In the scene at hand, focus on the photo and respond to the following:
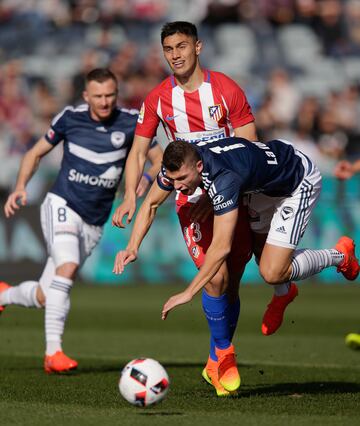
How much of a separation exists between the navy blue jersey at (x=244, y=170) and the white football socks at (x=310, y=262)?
53 centimetres

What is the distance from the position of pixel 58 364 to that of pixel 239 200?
2.31 m

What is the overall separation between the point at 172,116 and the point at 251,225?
1.05m

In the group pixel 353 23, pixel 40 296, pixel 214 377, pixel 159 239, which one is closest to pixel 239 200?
pixel 214 377

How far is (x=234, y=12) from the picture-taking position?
22016mm

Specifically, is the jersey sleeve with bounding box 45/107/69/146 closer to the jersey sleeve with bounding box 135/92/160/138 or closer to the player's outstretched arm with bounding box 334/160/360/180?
the jersey sleeve with bounding box 135/92/160/138

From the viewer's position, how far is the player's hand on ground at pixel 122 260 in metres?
7.07

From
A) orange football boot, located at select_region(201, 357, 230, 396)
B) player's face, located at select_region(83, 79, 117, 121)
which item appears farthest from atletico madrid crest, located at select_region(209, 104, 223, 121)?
orange football boot, located at select_region(201, 357, 230, 396)

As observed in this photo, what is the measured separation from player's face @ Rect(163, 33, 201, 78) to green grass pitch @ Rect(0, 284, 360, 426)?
2.42 m

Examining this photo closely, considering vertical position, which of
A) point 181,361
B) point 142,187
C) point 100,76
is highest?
point 100,76

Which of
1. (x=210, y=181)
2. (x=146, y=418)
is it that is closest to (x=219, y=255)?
(x=210, y=181)

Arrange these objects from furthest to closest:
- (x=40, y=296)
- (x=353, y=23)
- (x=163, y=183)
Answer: (x=353, y=23)
(x=40, y=296)
(x=163, y=183)

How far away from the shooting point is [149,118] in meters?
7.90

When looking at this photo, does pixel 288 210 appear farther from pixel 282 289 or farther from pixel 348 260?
pixel 348 260

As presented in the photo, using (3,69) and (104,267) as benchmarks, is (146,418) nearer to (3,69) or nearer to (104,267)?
(104,267)
